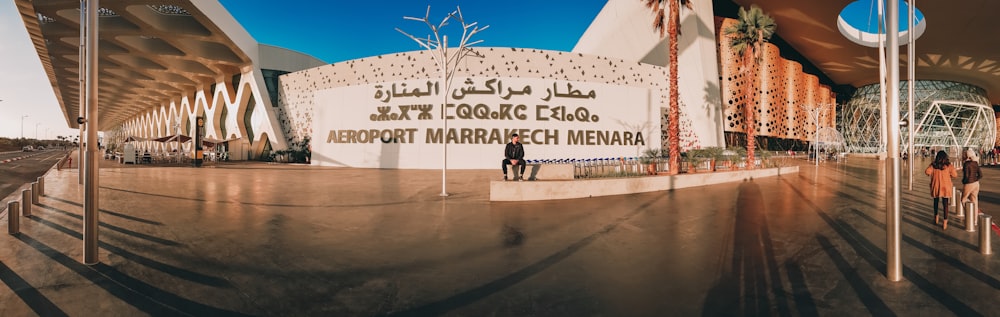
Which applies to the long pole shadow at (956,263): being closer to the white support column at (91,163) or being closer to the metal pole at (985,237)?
the metal pole at (985,237)

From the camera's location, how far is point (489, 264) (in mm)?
4398

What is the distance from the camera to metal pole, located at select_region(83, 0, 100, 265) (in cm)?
434

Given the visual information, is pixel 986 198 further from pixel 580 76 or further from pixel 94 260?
pixel 94 260

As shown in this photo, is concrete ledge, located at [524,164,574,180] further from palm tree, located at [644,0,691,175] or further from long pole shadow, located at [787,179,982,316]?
long pole shadow, located at [787,179,982,316]

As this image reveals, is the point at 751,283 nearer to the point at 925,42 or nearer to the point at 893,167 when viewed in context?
the point at 893,167

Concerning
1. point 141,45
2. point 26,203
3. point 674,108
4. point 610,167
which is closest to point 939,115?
point 674,108

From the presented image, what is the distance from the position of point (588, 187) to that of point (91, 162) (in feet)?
31.3

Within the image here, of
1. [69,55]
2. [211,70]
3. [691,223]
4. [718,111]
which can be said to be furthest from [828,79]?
[69,55]

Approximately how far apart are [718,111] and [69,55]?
53932 millimetres

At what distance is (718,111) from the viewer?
32.4 metres

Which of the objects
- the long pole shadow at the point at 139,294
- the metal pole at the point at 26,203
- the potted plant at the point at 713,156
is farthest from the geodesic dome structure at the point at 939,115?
the metal pole at the point at 26,203

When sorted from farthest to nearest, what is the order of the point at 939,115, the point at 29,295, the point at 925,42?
the point at 939,115 → the point at 925,42 → the point at 29,295

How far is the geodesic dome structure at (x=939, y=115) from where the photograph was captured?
56.4 metres

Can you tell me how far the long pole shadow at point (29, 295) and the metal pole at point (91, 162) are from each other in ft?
1.77
